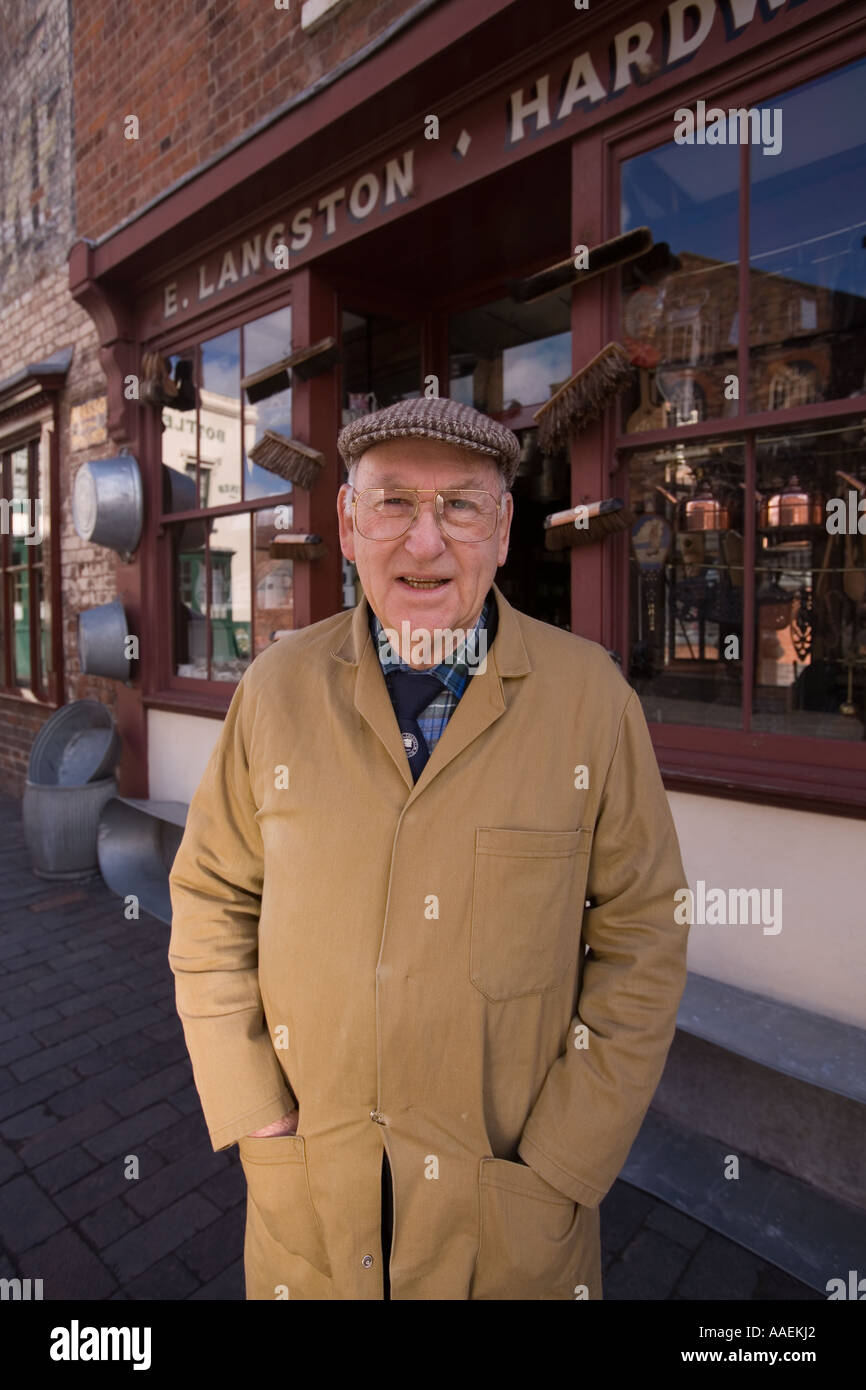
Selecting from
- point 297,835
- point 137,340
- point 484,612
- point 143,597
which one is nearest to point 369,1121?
point 297,835

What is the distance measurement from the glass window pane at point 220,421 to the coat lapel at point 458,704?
12.1 feet

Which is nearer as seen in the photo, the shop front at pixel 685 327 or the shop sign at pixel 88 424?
the shop front at pixel 685 327

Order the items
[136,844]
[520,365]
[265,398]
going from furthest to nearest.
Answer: [136,844] < [265,398] < [520,365]

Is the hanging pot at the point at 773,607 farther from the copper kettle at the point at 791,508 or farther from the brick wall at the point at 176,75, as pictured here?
the brick wall at the point at 176,75

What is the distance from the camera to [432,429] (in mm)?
1270

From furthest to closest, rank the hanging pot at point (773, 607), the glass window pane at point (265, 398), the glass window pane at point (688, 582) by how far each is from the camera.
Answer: the glass window pane at point (265, 398)
the glass window pane at point (688, 582)
the hanging pot at point (773, 607)

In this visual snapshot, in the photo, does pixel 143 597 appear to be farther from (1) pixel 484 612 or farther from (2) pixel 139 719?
(1) pixel 484 612

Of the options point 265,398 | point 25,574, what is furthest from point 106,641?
point 25,574

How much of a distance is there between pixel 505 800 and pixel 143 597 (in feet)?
15.7

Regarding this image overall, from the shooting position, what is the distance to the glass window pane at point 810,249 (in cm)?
249

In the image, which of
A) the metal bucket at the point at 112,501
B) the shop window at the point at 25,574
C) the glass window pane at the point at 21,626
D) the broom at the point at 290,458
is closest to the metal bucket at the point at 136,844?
the metal bucket at the point at 112,501

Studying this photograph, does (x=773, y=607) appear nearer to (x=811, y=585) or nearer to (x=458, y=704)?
(x=811, y=585)

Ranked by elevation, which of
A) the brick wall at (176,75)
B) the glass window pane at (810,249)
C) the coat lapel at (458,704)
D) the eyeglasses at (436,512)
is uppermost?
the brick wall at (176,75)

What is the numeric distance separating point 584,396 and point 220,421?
Result: 2784 millimetres
